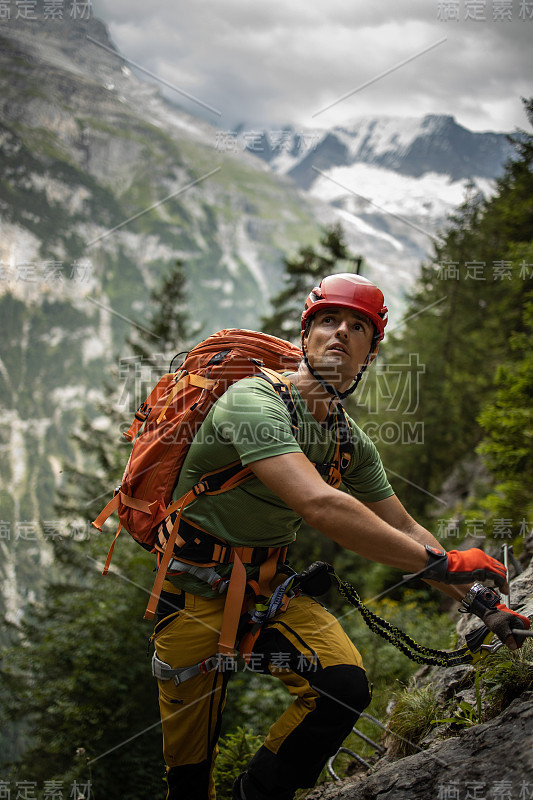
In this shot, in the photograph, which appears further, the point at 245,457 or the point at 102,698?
the point at 102,698

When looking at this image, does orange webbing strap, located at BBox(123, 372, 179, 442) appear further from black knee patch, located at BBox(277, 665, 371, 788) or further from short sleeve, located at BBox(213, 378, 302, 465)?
black knee patch, located at BBox(277, 665, 371, 788)

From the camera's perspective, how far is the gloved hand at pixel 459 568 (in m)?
2.64

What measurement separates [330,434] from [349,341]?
61 centimetres

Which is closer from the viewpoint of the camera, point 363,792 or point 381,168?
point 363,792

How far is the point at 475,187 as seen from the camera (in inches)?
941

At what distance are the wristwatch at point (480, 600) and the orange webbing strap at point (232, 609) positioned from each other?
51.9 inches

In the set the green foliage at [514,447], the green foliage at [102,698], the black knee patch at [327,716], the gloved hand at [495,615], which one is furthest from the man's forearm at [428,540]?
the green foliage at [514,447]

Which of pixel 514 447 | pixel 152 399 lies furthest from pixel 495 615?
pixel 514 447

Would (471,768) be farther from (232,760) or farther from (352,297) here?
(232,760)

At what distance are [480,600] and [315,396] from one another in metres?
1.50

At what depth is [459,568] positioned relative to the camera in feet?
8.72

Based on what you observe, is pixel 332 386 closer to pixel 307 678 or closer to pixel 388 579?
pixel 307 678

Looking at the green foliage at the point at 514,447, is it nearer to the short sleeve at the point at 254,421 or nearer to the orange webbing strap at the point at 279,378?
the orange webbing strap at the point at 279,378

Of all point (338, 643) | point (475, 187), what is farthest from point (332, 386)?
point (475, 187)
